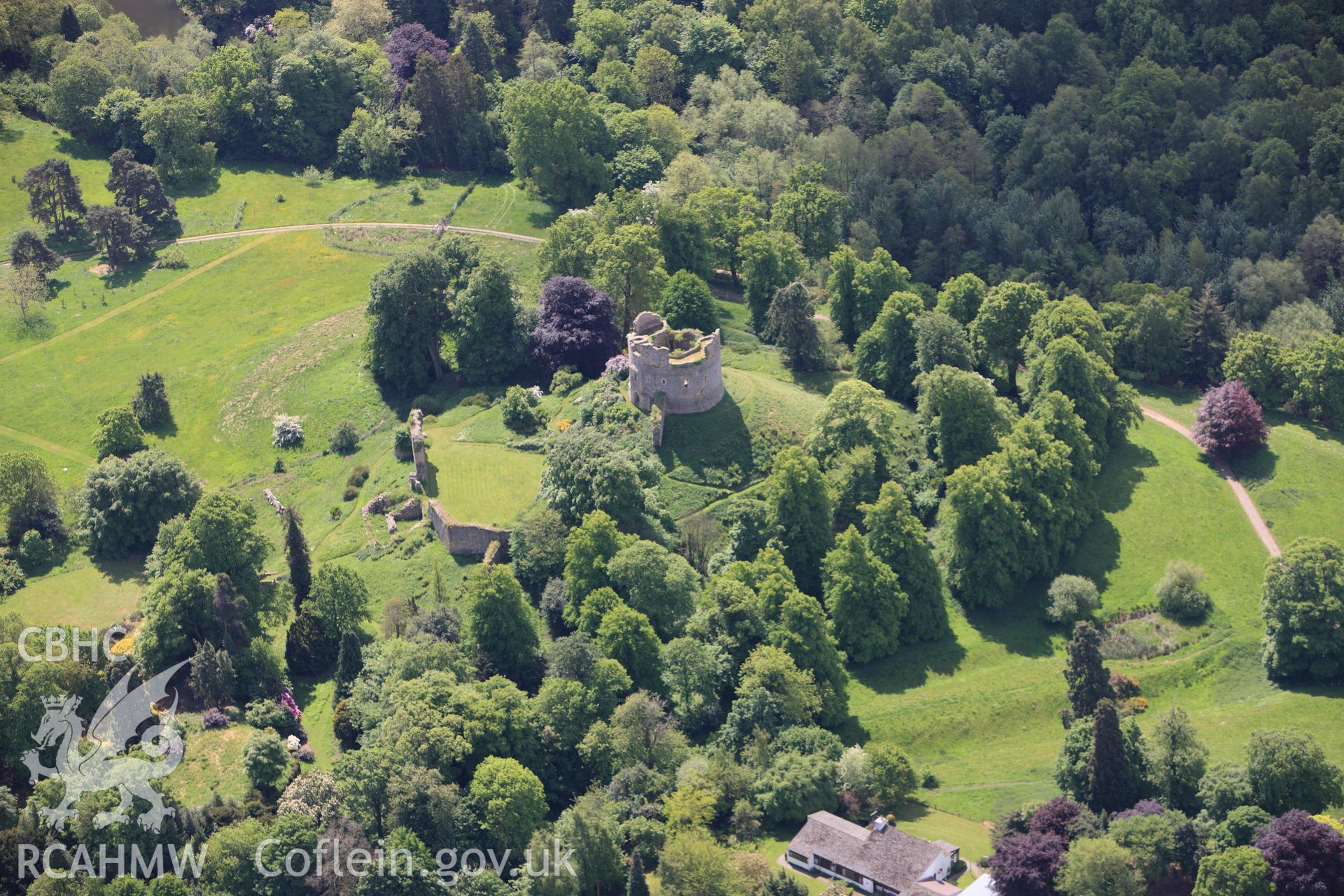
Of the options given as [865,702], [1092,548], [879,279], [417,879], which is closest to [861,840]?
[865,702]

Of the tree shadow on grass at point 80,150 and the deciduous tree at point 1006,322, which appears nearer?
the deciduous tree at point 1006,322

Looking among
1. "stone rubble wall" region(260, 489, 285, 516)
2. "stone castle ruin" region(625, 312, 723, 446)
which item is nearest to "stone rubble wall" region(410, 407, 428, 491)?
"stone rubble wall" region(260, 489, 285, 516)

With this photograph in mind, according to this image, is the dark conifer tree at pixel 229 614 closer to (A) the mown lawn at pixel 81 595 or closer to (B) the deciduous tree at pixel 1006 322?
(A) the mown lawn at pixel 81 595

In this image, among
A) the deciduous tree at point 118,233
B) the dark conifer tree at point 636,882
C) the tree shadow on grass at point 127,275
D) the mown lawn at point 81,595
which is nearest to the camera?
the dark conifer tree at point 636,882

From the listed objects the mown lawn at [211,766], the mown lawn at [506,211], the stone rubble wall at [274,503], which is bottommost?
the mown lawn at [211,766]

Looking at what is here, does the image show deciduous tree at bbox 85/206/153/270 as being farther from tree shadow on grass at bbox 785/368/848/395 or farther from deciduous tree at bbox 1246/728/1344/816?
deciduous tree at bbox 1246/728/1344/816

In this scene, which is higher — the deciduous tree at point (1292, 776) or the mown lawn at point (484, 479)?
the deciduous tree at point (1292, 776)

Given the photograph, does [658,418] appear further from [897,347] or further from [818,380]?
[897,347]

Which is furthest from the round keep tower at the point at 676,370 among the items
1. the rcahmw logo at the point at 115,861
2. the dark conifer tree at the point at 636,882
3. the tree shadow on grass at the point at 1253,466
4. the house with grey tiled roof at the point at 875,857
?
the rcahmw logo at the point at 115,861
